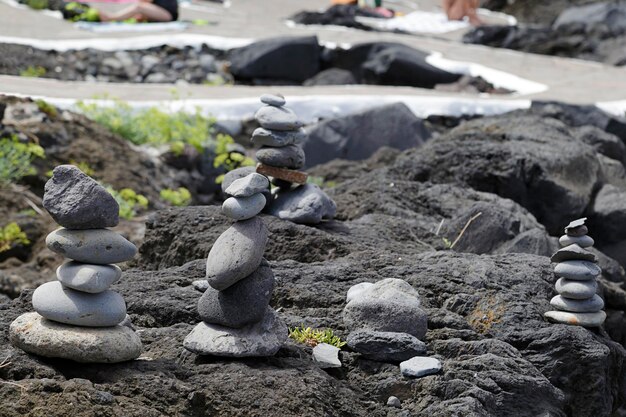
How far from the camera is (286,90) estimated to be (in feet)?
43.2

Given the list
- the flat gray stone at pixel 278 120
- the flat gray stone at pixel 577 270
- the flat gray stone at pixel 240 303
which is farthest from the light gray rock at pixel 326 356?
the flat gray stone at pixel 278 120

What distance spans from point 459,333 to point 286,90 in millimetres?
8596

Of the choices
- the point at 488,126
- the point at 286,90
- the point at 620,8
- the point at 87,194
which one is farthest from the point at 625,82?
the point at 87,194

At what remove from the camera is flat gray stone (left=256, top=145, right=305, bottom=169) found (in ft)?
20.3

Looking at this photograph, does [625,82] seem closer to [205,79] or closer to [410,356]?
[205,79]

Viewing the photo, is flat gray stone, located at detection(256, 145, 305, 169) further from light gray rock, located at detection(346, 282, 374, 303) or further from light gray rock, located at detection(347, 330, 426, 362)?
light gray rock, located at detection(347, 330, 426, 362)

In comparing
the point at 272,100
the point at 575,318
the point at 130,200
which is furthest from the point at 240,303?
the point at 130,200

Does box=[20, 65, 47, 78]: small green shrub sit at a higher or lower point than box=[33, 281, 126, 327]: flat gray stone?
lower

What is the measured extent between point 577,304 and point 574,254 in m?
0.23

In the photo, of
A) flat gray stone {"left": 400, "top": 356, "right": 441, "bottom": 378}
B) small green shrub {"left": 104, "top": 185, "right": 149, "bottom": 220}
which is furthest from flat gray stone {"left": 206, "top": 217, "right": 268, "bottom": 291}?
small green shrub {"left": 104, "top": 185, "right": 149, "bottom": 220}

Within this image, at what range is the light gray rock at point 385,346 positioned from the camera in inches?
179

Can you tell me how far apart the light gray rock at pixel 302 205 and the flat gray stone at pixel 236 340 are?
6.19ft

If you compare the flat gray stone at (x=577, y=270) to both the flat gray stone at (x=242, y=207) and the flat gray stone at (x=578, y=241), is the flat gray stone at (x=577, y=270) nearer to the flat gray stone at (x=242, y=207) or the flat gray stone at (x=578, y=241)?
the flat gray stone at (x=578, y=241)

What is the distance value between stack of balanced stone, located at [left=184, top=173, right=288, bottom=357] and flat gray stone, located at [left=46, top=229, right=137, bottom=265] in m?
0.34
